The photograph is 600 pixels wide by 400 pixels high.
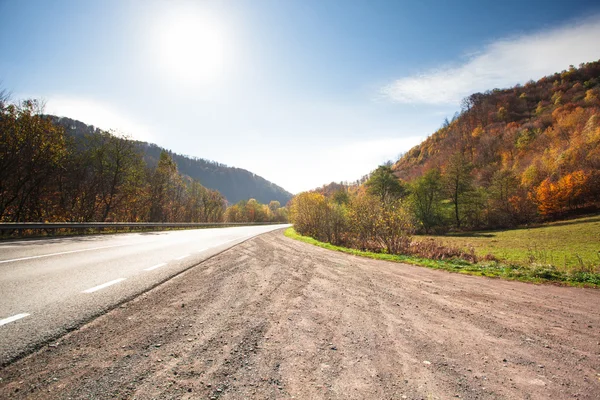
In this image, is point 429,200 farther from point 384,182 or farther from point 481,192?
point 384,182

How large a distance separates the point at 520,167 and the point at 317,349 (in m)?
78.9

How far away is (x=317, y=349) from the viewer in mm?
2910

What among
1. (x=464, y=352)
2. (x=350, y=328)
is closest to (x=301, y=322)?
(x=350, y=328)

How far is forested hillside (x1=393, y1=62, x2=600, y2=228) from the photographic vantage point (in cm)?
4250

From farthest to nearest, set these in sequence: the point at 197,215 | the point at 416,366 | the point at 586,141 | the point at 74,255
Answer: the point at 197,215
the point at 586,141
the point at 74,255
the point at 416,366

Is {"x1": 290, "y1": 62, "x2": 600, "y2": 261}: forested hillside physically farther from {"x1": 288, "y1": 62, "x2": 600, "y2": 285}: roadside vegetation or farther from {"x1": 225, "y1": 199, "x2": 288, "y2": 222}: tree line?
{"x1": 225, "y1": 199, "x2": 288, "y2": 222}: tree line

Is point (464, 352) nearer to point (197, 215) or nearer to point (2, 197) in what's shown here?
point (2, 197)

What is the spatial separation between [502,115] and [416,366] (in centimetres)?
13644

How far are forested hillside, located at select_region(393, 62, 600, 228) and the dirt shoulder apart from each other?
164 feet

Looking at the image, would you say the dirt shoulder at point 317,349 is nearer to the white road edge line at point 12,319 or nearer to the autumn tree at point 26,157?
the white road edge line at point 12,319

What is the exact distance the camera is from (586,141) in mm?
50312

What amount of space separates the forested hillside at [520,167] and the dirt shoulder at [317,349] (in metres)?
50.1

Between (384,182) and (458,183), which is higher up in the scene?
(384,182)

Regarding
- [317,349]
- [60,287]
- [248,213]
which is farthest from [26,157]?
[248,213]
